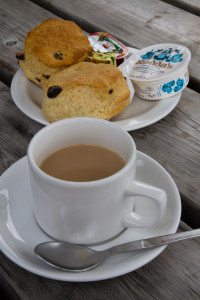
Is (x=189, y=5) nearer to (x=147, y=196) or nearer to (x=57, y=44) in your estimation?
(x=57, y=44)

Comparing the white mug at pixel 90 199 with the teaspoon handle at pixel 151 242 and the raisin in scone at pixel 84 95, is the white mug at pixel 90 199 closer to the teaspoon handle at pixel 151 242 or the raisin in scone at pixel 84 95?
the teaspoon handle at pixel 151 242

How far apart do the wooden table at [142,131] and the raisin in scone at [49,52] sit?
9 centimetres

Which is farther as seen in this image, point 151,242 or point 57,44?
point 57,44

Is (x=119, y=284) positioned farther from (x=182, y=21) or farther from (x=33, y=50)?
(x=182, y=21)

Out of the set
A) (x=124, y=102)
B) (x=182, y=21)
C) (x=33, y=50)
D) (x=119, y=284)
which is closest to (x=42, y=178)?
(x=119, y=284)

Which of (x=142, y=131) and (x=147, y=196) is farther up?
(x=147, y=196)

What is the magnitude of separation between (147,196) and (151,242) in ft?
0.23

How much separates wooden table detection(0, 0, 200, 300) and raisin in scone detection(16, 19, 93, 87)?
0.09 meters

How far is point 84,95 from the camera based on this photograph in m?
0.95

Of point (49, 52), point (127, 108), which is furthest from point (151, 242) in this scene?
point (49, 52)

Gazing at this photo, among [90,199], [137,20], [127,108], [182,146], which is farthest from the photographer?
[137,20]

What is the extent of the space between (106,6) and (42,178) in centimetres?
111

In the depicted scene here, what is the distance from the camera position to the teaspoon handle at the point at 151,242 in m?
0.58

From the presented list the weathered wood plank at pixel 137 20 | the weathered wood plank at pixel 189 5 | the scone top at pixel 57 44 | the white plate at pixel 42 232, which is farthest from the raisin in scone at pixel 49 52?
the weathered wood plank at pixel 189 5
